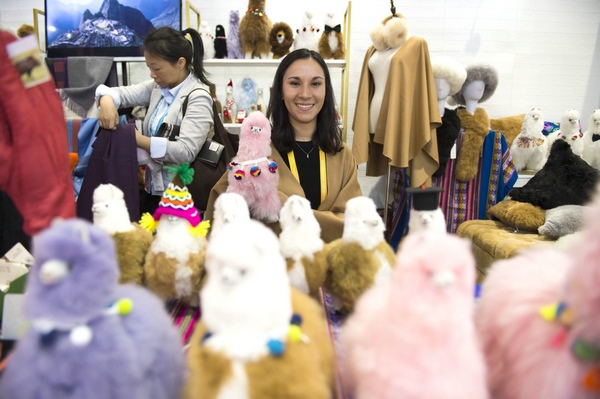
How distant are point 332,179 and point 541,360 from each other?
3.01 feet

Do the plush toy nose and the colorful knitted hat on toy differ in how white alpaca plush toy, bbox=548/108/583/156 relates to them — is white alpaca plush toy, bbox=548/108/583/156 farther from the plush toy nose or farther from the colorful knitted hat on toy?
the plush toy nose

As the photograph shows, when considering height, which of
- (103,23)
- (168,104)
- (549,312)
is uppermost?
(103,23)

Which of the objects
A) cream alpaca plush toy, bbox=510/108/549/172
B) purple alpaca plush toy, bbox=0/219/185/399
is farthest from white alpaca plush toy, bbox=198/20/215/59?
purple alpaca plush toy, bbox=0/219/185/399

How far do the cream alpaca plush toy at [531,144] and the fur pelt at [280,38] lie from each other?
5.26ft

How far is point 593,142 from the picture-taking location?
250 centimetres

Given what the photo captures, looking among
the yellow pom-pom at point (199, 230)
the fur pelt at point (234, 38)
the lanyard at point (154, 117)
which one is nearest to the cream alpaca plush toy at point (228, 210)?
the yellow pom-pom at point (199, 230)

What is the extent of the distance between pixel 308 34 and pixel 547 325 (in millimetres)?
2366

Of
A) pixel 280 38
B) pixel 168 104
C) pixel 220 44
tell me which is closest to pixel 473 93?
pixel 280 38

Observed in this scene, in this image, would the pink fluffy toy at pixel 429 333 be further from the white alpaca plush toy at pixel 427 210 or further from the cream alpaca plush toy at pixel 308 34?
the cream alpaca plush toy at pixel 308 34

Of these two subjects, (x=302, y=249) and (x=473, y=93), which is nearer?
(x=302, y=249)

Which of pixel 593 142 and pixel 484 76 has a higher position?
pixel 484 76

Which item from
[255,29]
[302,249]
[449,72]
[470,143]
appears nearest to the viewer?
[302,249]

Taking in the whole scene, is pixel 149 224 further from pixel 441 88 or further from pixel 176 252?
pixel 441 88

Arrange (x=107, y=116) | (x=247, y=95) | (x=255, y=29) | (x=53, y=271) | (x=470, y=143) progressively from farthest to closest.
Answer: (x=247, y=95) < (x=255, y=29) < (x=470, y=143) < (x=107, y=116) < (x=53, y=271)
